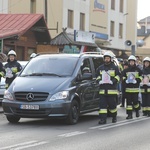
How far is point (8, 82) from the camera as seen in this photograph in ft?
48.2

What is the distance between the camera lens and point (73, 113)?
11695mm

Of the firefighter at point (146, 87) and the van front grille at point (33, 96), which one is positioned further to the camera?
the firefighter at point (146, 87)

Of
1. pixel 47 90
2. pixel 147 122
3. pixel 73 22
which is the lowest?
pixel 147 122

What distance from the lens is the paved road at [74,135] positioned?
8.81m

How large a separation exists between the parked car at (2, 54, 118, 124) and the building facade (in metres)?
Answer: 20.5

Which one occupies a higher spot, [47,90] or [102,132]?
[47,90]

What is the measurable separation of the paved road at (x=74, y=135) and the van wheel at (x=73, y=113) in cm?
15

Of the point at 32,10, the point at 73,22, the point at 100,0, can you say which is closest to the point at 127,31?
the point at 100,0

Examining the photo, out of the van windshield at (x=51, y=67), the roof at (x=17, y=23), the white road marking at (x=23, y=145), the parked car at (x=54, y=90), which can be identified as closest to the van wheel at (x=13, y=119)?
the parked car at (x=54, y=90)

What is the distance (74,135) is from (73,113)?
1.66 meters

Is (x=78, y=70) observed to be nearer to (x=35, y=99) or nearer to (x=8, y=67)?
(x=35, y=99)

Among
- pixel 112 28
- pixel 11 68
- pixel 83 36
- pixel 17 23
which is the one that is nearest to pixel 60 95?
pixel 11 68

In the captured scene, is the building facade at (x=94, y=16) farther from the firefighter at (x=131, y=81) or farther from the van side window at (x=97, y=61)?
the firefighter at (x=131, y=81)

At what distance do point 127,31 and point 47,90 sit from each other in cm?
4270
